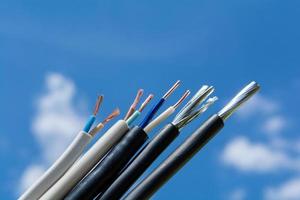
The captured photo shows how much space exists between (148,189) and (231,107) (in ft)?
1.12

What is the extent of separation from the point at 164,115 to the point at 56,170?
0.37 metres

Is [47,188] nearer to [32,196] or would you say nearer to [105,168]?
[32,196]

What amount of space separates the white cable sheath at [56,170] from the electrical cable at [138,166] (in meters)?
0.13

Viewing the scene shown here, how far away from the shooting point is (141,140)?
129 centimetres

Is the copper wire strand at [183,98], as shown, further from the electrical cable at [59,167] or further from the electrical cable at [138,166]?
the electrical cable at [59,167]

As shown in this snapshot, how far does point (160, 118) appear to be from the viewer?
4.59ft

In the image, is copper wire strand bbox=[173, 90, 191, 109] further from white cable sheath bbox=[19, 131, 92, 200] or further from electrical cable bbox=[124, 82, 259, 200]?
white cable sheath bbox=[19, 131, 92, 200]

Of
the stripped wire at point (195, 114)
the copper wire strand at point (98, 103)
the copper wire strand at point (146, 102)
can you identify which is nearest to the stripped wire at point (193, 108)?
the stripped wire at point (195, 114)

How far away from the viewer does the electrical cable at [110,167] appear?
1221 millimetres

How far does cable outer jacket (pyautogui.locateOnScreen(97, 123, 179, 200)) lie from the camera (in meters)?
1.22

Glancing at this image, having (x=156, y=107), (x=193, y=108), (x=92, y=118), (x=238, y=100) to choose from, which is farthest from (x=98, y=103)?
(x=238, y=100)

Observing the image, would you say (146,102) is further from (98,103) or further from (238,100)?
(238,100)

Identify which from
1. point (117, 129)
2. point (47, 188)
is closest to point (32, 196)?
point (47, 188)

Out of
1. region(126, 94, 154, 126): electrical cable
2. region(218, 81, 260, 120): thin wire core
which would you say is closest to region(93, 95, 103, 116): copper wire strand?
region(126, 94, 154, 126): electrical cable
